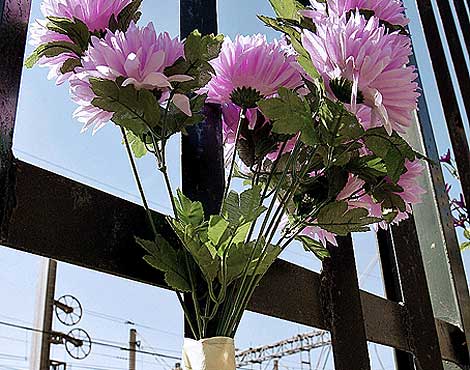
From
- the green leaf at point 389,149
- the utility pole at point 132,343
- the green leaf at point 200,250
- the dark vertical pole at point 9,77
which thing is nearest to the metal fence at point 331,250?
the dark vertical pole at point 9,77

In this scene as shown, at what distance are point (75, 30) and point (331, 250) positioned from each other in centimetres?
52

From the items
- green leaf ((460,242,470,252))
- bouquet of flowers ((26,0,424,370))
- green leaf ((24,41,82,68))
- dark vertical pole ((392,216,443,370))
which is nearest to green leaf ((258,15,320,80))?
bouquet of flowers ((26,0,424,370))

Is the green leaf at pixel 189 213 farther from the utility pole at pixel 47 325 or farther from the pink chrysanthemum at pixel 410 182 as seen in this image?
the utility pole at pixel 47 325

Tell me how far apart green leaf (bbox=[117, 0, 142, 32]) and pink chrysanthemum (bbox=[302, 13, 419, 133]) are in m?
0.17

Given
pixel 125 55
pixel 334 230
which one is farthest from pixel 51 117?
pixel 334 230

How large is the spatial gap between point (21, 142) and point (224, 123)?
22cm

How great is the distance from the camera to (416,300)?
103 centimetres

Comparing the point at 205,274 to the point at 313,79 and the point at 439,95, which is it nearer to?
the point at 313,79

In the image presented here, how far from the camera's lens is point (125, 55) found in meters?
0.50

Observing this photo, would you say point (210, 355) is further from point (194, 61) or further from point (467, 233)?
point (467, 233)

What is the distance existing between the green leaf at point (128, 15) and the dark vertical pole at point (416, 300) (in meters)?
0.68

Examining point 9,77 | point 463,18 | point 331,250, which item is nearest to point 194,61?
point 9,77

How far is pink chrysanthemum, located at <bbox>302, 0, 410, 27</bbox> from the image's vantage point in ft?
1.98

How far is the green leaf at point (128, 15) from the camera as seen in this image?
0.56 meters
